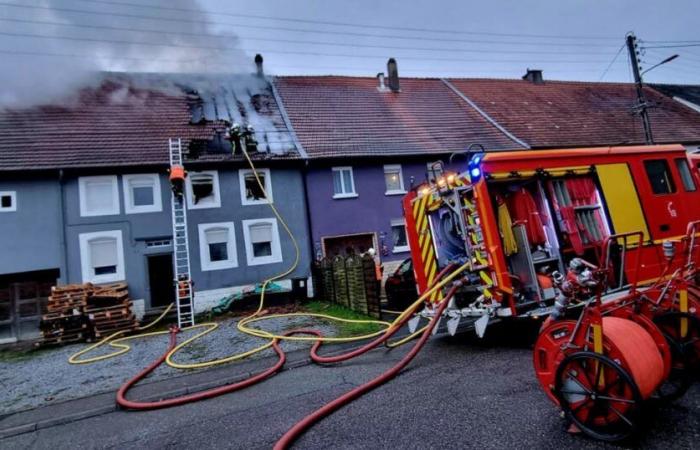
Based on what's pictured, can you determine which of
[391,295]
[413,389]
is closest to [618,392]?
[413,389]

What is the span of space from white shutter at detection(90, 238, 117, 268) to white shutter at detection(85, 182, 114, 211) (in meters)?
1.18

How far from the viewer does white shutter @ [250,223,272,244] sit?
15172 millimetres

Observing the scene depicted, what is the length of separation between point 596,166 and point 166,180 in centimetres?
1351

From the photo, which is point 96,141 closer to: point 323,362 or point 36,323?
point 36,323

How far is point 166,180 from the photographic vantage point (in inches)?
569

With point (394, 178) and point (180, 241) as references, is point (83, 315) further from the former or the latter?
point (394, 178)

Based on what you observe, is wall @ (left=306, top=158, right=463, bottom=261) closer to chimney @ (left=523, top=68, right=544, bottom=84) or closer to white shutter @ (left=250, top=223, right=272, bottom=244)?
white shutter @ (left=250, top=223, right=272, bottom=244)

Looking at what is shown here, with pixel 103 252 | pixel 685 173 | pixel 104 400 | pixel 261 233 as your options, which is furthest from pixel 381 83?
pixel 104 400

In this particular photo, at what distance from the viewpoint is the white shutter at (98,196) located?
45.3 feet

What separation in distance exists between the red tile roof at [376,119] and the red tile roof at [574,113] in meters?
1.63

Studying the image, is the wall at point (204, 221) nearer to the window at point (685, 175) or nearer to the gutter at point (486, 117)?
the gutter at point (486, 117)

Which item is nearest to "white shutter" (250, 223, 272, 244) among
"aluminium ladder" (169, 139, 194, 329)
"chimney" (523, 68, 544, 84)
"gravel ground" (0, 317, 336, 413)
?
"aluminium ladder" (169, 139, 194, 329)

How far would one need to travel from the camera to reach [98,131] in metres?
15.3

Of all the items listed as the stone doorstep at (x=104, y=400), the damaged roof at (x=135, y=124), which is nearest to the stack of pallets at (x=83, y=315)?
the damaged roof at (x=135, y=124)
